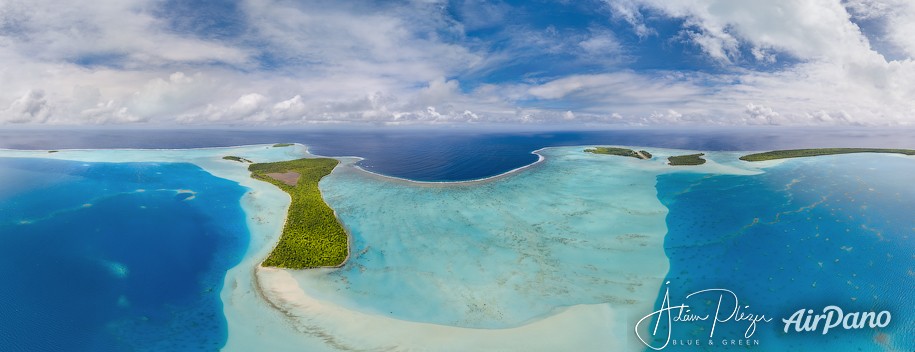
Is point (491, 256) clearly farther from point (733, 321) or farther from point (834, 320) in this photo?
point (834, 320)

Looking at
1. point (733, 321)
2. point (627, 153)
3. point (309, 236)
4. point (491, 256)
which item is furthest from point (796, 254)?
point (627, 153)

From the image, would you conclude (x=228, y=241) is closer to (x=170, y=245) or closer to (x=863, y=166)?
(x=170, y=245)

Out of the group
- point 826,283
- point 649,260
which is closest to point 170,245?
point 649,260

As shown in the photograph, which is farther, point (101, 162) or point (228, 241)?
point (101, 162)

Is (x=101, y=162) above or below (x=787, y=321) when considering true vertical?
above

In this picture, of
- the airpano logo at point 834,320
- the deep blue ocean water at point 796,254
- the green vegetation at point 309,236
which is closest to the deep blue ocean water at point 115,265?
the green vegetation at point 309,236

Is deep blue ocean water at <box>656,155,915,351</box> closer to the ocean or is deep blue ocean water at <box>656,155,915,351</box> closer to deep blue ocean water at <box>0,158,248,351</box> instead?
the ocean
